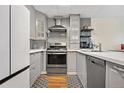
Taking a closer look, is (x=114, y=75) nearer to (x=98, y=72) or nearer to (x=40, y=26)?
(x=98, y=72)

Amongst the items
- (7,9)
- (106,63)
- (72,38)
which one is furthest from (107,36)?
(7,9)

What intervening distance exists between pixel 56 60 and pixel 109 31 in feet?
9.37

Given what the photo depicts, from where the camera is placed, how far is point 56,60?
17.9ft

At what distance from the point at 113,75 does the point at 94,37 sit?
516 centimetres

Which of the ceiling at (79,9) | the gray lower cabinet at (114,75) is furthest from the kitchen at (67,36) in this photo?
the gray lower cabinet at (114,75)

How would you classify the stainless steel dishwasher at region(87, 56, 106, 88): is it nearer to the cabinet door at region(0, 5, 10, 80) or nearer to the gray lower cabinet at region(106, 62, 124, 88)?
the gray lower cabinet at region(106, 62, 124, 88)

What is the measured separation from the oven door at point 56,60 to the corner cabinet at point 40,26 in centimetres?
74

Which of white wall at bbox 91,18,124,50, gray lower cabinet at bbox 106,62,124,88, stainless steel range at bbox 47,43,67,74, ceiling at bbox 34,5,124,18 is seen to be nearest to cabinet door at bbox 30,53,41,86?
stainless steel range at bbox 47,43,67,74

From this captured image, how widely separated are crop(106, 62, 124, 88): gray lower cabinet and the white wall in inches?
201

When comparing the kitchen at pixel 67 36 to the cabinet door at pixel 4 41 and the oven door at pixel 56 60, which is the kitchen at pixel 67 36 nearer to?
the oven door at pixel 56 60

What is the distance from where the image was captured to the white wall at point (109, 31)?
257 inches

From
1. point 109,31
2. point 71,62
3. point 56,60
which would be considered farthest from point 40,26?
point 109,31

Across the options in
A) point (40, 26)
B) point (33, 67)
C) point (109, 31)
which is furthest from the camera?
point (109, 31)
